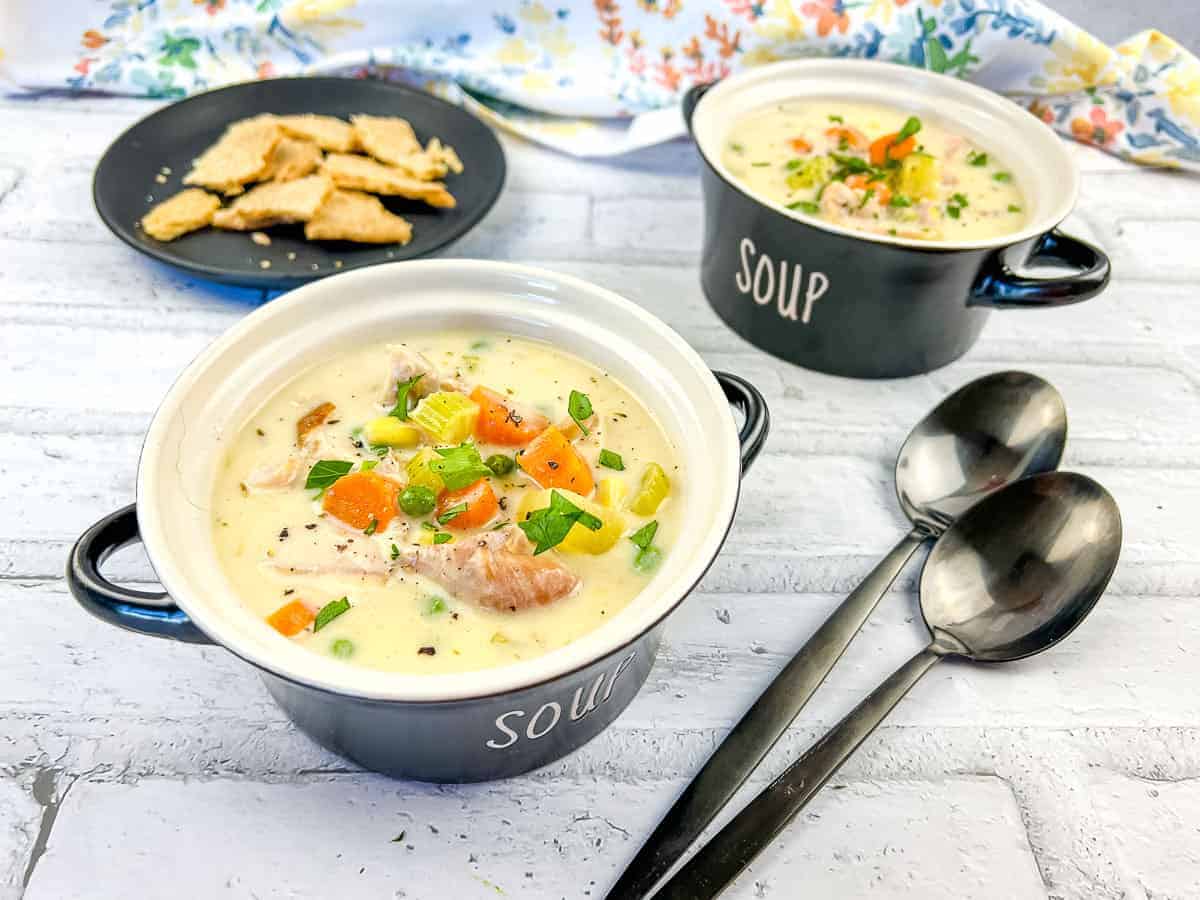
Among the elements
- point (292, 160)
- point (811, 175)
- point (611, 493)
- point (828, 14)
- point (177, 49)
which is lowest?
point (177, 49)

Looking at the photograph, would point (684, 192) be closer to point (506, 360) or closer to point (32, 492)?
point (506, 360)

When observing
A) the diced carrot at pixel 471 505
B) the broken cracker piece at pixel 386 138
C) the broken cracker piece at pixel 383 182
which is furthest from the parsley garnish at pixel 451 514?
the broken cracker piece at pixel 386 138

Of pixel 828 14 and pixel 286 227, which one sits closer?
pixel 286 227

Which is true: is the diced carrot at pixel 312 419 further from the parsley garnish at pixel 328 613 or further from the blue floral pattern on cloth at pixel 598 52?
the blue floral pattern on cloth at pixel 598 52

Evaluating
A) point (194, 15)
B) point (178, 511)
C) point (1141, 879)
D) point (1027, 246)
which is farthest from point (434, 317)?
point (194, 15)

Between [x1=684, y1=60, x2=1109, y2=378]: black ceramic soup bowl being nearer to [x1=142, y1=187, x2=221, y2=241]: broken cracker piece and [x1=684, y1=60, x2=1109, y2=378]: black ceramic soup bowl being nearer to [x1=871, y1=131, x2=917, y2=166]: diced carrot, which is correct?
[x1=871, y1=131, x2=917, y2=166]: diced carrot

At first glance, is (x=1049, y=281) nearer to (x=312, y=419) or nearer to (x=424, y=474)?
(x=424, y=474)

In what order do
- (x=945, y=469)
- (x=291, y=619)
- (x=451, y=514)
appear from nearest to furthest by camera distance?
1. (x=291, y=619)
2. (x=451, y=514)
3. (x=945, y=469)

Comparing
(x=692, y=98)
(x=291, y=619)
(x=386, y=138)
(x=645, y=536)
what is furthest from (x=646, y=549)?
(x=386, y=138)

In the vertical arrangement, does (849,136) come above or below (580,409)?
above
